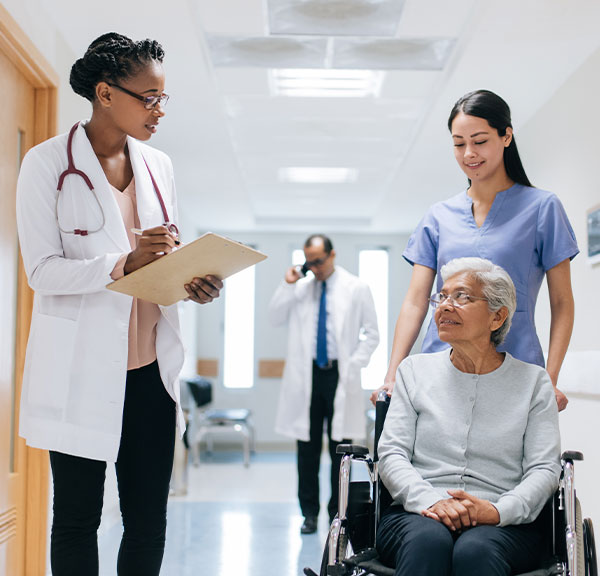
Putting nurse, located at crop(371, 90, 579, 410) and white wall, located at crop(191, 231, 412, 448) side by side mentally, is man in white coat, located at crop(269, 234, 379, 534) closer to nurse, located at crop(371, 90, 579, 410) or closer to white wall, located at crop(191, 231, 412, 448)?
nurse, located at crop(371, 90, 579, 410)

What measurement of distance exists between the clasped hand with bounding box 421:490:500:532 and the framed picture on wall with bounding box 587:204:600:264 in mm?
2159

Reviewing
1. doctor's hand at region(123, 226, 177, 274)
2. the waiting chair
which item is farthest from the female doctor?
the waiting chair

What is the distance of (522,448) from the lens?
177cm

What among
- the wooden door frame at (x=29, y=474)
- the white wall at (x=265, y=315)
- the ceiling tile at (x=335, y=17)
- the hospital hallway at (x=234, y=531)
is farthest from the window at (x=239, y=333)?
the wooden door frame at (x=29, y=474)

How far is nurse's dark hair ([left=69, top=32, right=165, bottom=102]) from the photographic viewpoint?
5.34 ft

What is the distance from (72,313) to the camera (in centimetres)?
160

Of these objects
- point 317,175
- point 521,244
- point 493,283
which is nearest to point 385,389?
point 493,283

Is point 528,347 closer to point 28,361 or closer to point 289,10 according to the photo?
point 28,361

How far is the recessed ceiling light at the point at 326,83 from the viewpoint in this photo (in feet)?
13.4

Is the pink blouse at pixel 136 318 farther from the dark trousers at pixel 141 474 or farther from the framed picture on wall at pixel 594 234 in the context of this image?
the framed picture on wall at pixel 594 234

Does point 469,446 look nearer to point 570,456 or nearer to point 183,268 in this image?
point 570,456

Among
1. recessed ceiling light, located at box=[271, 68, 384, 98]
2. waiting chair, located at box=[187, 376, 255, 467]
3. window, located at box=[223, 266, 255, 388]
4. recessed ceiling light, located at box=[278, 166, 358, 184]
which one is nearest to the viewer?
recessed ceiling light, located at box=[271, 68, 384, 98]

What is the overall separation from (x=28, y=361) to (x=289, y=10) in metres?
2.28

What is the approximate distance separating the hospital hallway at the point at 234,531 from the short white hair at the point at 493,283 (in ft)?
5.72
